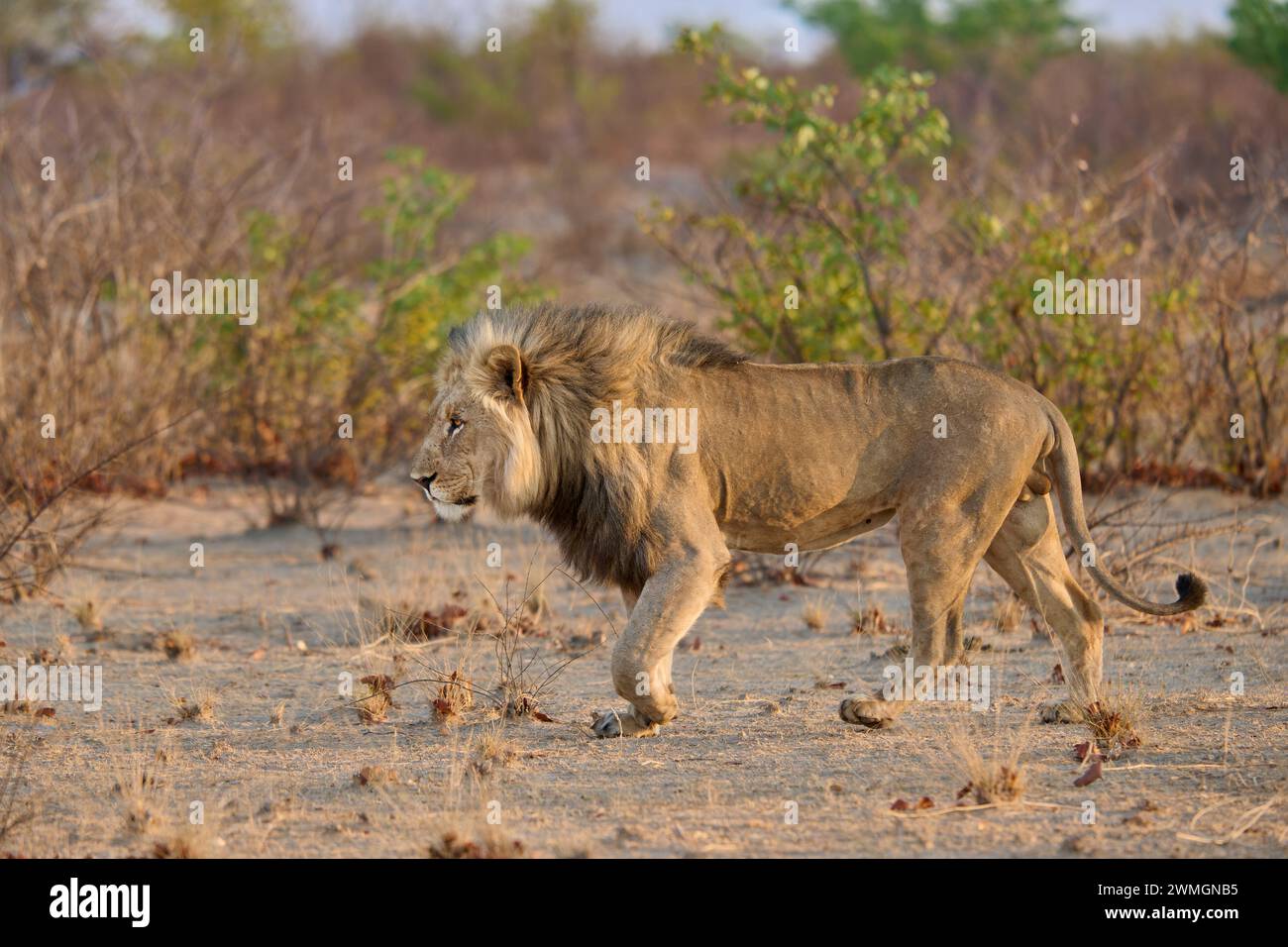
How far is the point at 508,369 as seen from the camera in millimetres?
5699

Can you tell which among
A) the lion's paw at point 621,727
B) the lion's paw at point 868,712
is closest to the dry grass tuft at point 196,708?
the lion's paw at point 621,727

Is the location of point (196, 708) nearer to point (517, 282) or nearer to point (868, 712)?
point (868, 712)

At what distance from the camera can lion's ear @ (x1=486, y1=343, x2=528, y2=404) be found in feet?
18.6

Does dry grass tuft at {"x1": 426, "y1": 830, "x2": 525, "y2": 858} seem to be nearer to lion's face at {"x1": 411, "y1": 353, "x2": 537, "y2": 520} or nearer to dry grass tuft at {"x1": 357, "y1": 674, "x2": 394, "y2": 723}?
lion's face at {"x1": 411, "y1": 353, "x2": 537, "y2": 520}

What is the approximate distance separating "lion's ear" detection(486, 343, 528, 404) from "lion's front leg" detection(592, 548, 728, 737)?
808mm

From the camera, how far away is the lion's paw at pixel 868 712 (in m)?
5.82

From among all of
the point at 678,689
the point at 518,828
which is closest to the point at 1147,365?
the point at 678,689

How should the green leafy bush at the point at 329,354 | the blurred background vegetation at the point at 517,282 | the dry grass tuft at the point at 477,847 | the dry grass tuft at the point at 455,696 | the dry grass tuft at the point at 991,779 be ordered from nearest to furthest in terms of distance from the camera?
the dry grass tuft at the point at 477,847 → the dry grass tuft at the point at 991,779 → the dry grass tuft at the point at 455,696 → the blurred background vegetation at the point at 517,282 → the green leafy bush at the point at 329,354

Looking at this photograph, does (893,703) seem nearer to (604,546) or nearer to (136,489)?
(604,546)

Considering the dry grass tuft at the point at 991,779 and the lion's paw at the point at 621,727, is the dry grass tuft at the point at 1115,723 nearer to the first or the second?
the dry grass tuft at the point at 991,779

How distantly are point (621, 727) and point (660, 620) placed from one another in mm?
587

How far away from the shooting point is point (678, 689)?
21.8 ft

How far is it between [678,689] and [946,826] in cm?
200

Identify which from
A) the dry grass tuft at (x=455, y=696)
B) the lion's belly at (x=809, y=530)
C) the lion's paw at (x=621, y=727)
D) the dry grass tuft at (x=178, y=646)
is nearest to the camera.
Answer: the lion's paw at (x=621, y=727)
